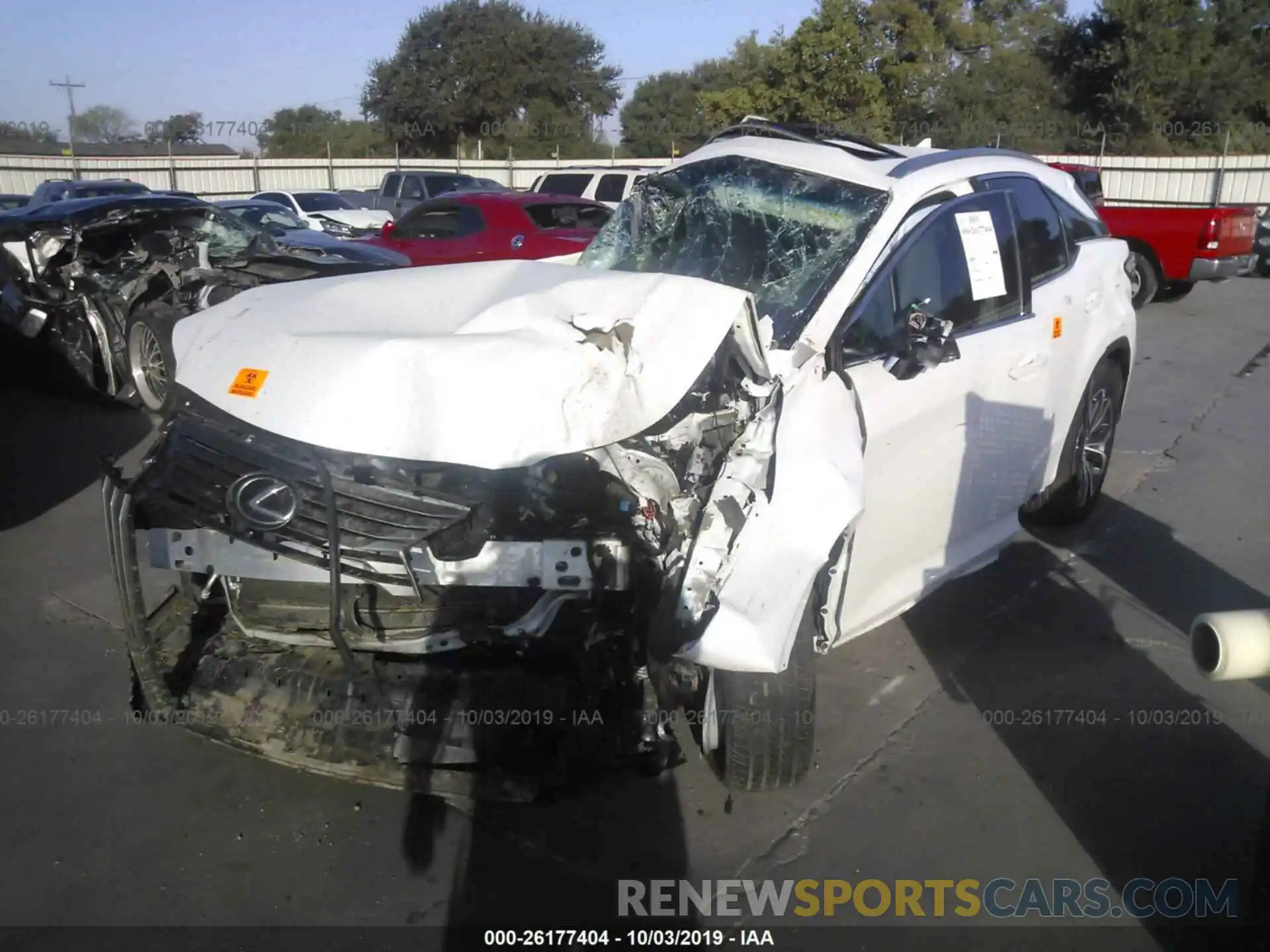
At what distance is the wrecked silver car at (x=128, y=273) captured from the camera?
8070 millimetres

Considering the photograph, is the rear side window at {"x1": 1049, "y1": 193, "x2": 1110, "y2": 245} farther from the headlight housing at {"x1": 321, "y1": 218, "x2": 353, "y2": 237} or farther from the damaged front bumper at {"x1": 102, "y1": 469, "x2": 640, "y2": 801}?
the headlight housing at {"x1": 321, "y1": 218, "x2": 353, "y2": 237}

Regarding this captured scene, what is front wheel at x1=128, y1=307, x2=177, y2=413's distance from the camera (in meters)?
8.01

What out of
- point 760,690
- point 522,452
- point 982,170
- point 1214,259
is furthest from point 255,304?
point 1214,259

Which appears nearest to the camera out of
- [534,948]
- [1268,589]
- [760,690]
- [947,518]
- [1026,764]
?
[534,948]

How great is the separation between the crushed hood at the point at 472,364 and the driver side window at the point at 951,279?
A: 2.03 ft

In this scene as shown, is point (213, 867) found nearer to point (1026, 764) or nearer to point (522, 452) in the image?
point (522, 452)

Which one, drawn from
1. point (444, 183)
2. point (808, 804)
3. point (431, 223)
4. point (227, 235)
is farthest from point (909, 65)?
point (808, 804)

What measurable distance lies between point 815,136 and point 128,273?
629 centimetres

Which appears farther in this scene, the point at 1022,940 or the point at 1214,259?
the point at 1214,259

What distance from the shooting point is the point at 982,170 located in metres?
4.45

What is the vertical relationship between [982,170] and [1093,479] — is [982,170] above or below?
above

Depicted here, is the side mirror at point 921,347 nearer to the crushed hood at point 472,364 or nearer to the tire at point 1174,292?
the crushed hood at point 472,364

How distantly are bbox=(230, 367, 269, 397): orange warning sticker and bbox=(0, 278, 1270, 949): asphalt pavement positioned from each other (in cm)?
131

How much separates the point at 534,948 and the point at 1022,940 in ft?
4.31
